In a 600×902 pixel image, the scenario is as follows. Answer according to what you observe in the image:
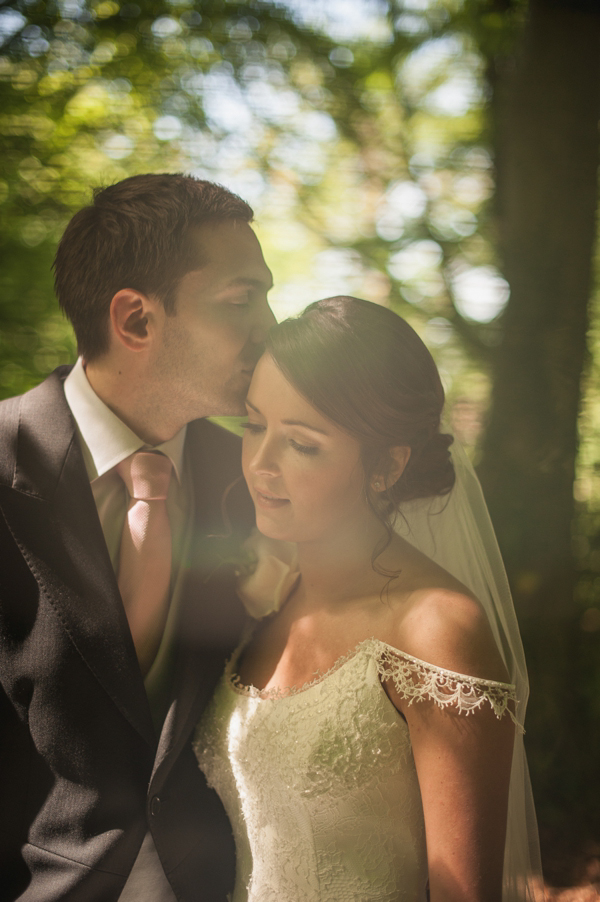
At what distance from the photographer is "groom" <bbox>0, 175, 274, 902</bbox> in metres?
0.99

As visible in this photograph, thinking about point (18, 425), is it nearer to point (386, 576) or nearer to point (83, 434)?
point (83, 434)

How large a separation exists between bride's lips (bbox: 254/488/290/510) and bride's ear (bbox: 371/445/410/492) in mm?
160

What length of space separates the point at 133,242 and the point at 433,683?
0.88 m

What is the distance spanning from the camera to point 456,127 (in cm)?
155

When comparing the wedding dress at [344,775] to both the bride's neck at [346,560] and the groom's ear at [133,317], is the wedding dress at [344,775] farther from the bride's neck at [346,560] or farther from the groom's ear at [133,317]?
the groom's ear at [133,317]

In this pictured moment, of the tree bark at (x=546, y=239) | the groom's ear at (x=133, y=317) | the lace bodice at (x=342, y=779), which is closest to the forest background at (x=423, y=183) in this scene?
the tree bark at (x=546, y=239)

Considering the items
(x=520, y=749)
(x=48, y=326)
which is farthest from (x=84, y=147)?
(x=520, y=749)

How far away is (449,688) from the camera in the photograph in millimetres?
883

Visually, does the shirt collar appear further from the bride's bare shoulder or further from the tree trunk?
Result: the tree trunk

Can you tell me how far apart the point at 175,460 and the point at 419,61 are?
1.22 meters

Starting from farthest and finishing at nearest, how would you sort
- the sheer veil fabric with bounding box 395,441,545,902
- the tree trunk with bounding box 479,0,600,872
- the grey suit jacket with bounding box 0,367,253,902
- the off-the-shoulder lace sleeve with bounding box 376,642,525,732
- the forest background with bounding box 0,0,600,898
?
the tree trunk with bounding box 479,0,600,872 < the forest background with bounding box 0,0,600,898 < the sheer veil fabric with bounding box 395,441,545,902 < the grey suit jacket with bounding box 0,367,253,902 < the off-the-shoulder lace sleeve with bounding box 376,642,525,732

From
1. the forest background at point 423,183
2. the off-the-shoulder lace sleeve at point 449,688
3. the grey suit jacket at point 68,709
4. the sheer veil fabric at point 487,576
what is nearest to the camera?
the off-the-shoulder lace sleeve at point 449,688

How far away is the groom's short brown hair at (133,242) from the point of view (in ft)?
3.33

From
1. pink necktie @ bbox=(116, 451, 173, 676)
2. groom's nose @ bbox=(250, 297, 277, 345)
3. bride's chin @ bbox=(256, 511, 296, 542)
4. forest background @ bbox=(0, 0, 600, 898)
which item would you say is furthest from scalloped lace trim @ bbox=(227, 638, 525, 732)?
forest background @ bbox=(0, 0, 600, 898)
